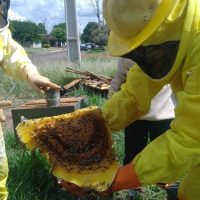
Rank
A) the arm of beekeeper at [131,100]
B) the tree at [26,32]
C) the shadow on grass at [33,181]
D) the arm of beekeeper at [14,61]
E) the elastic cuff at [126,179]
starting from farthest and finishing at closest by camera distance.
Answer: the tree at [26,32], the shadow on grass at [33,181], the arm of beekeeper at [14,61], the arm of beekeeper at [131,100], the elastic cuff at [126,179]

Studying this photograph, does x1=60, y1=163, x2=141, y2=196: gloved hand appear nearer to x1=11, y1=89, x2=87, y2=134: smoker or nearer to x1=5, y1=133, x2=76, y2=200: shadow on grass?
x1=5, y1=133, x2=76, y2=200: shadow on grass

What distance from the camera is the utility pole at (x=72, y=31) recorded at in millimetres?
12986

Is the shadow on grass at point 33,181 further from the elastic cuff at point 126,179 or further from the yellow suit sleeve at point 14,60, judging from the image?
the elastic cuff at point 126,179

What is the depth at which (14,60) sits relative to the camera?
349 centimetres

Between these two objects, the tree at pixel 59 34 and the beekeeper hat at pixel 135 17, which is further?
the tree at pixel 59 34

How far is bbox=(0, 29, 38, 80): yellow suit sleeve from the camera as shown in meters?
3.48

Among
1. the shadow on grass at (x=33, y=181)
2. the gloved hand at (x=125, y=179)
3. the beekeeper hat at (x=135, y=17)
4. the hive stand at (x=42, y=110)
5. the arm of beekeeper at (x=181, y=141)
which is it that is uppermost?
the beekeeper hat at (x=135, y=17)

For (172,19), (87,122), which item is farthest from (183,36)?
(87,122)

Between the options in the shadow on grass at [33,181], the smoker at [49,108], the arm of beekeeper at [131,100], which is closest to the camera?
the arm of beekeeper at [131,100]

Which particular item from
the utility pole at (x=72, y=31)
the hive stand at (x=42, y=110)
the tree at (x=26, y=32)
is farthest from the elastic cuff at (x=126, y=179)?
the tree at (x=26, y=32)

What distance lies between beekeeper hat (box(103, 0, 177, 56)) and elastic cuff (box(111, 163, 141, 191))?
620mm

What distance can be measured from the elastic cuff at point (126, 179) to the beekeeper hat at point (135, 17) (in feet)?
2.03

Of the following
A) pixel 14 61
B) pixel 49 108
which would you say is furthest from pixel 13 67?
pixel 49 108

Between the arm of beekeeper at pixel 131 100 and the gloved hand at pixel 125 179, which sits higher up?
the arm of beekeeper at pixel 131 100
